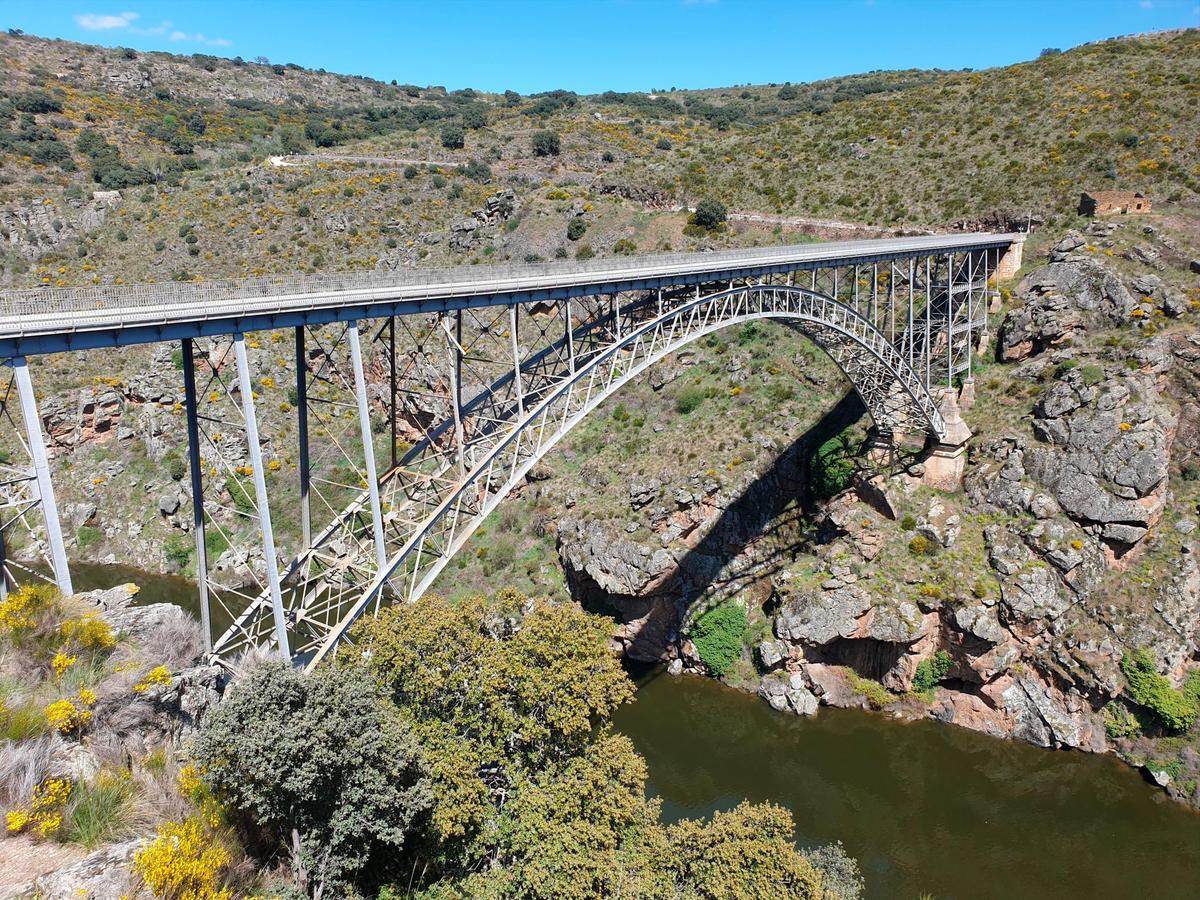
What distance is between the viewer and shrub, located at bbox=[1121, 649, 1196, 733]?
22453mm

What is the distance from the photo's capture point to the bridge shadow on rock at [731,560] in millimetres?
29156

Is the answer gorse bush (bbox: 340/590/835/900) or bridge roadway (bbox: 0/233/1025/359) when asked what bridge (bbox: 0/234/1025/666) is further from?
gorse bush (bbox: 340/590/835/900)

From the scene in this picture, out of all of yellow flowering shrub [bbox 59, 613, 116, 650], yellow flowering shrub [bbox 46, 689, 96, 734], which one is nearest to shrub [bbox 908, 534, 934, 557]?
yellow flowering shrub [bbox 59, 613, 116, 650]

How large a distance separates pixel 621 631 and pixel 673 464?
25.7ft

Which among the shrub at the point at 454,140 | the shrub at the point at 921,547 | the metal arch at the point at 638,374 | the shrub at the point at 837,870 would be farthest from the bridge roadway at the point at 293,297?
the shrub at the point at 454,140

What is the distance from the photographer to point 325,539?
1608 cm

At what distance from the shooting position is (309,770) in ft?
34.7

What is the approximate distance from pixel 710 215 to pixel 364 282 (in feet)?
117

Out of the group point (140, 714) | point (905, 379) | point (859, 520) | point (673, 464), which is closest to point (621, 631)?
point (673, 464)

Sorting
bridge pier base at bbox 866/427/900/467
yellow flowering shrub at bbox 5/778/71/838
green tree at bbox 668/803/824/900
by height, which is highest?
yellow flowering shrub at bbox 5/778/71/838

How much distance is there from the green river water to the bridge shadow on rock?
2.80m

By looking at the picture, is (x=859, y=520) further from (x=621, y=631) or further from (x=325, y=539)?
(x=325, y=539)

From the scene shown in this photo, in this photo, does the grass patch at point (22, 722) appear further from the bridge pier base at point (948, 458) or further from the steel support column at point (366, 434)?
the bridge pier base at point (948, 458)

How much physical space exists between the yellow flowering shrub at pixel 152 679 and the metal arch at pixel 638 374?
9.47ft
